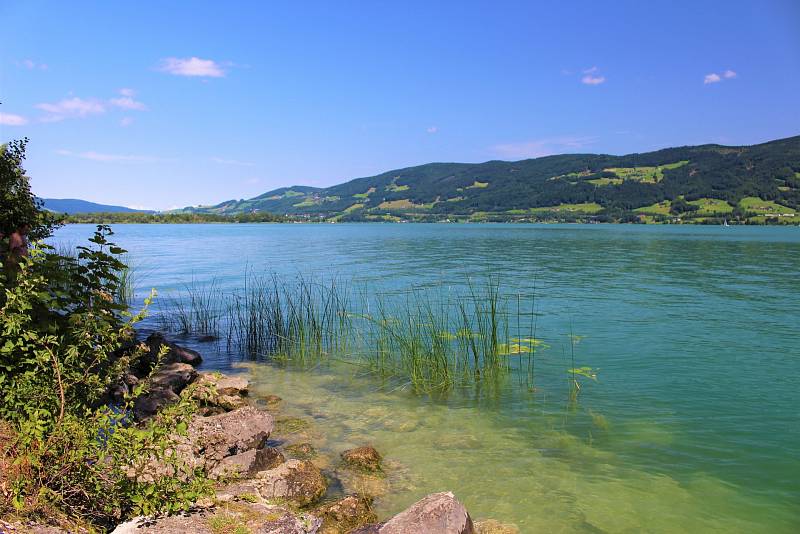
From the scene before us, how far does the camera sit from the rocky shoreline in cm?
454

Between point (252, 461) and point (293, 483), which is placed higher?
point (252, 461)

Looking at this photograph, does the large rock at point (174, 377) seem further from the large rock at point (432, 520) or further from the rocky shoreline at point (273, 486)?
the large rock at point (432, 520)

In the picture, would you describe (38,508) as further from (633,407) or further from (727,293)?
(727,293)

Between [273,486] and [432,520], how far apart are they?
233 centimetres

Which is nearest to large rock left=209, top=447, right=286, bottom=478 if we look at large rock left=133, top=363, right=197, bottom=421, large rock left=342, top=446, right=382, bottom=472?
large rock left=342, top=446, right=382, bottom=472

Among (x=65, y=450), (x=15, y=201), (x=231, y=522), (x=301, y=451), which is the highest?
(x=15, y=201)

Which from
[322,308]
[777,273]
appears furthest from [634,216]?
[322,308]

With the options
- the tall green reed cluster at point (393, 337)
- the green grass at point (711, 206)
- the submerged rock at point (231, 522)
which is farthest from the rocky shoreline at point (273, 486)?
the green grass at point (711, 206)

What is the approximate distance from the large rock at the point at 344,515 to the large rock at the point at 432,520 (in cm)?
40

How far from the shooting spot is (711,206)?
153 metres

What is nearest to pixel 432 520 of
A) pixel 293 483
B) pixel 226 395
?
pixel 293 483

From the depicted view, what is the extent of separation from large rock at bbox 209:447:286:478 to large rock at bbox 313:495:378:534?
116 cm

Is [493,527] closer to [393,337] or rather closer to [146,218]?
[393,337]

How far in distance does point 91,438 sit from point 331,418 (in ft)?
19.0
